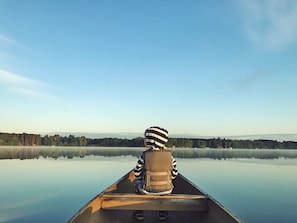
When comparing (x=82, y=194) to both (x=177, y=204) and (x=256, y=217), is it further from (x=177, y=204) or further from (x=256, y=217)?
(x=177, y=204)

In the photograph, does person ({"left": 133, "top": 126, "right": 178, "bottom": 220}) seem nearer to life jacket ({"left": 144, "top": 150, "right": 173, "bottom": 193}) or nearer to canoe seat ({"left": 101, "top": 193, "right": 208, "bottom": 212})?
life jacket ({"left": 144, "top": 150, "right": 173, "bottom": 193})

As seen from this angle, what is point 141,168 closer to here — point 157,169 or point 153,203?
point 157,169

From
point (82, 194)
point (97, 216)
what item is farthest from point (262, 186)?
point (97, 216)

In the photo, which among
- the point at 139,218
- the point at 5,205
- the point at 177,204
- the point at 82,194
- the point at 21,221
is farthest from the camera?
the point at 82,194

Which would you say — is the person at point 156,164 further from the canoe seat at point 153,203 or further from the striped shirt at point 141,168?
the canoe seat at point 153,203

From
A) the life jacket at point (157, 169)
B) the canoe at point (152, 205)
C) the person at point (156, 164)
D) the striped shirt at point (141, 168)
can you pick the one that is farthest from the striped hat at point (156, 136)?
the canoe at point (152, 205)

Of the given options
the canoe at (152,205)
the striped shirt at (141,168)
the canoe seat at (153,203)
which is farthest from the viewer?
the striped shirt at (141,168)

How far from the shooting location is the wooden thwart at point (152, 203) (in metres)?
4.87

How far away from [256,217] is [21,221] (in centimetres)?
731

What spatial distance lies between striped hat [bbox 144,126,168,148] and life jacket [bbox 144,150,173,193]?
145 mm

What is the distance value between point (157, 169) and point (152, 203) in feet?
1.96

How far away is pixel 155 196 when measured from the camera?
16.1ft

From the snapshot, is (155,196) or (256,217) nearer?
(155,196)

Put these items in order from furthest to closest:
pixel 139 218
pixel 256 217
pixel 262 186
Result: 1. pixel 262 186
2. pixel 256 217
3. pixel 139 218
